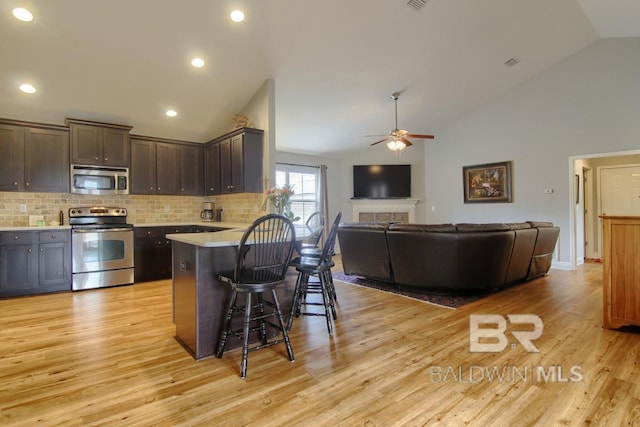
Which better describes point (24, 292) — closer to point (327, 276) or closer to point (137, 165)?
point (137, 165)

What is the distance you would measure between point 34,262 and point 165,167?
2234 millimetres

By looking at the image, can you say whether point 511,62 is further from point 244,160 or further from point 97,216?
point 97,216

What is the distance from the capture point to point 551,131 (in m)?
6.29

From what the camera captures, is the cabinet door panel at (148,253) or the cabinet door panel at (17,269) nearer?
the cabinet door panel at (17,269)

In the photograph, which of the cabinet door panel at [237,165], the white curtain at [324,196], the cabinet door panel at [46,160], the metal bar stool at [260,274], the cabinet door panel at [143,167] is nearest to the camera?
the metal bar stool at [260,274]

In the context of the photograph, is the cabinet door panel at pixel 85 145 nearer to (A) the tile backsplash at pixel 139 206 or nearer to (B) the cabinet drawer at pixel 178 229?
(A) the tile backsplash at pixel 139 206

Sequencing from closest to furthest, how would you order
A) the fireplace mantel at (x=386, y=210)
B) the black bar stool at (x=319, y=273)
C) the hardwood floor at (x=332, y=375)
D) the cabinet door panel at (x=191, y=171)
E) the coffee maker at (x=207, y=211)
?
the hardwood floor at (x=332, y=375) → the black bar stool at (x=319, y=273) → the cabinet door panel at (x=191, y=171) → the coffee maker at (x=207, y=211) → the fireplace mantel at (x=386, y=210)

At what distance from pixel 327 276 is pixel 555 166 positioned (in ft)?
17.3

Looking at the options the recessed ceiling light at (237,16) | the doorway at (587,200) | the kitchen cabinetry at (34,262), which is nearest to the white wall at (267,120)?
→ the recessed ceiling light at (237,16)

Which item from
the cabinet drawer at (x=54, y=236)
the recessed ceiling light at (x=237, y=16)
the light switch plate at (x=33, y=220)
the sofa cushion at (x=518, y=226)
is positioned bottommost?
the cabinet drawer at (x=54, y=236)

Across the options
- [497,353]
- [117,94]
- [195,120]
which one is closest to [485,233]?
[497,353]

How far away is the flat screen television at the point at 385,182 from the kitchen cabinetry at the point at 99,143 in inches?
205

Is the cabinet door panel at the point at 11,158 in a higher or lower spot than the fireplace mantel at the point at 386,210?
higher

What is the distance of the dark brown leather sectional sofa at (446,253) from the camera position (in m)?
3.96
